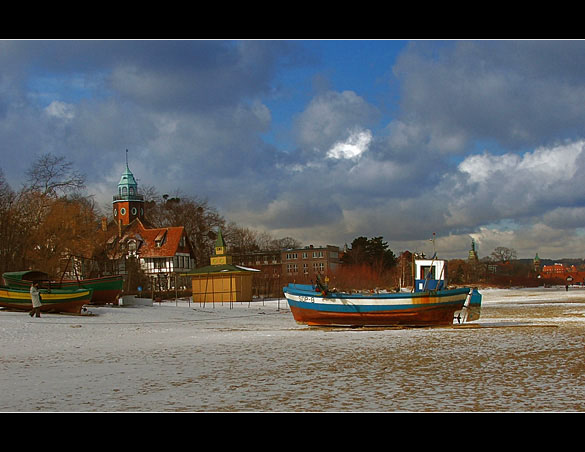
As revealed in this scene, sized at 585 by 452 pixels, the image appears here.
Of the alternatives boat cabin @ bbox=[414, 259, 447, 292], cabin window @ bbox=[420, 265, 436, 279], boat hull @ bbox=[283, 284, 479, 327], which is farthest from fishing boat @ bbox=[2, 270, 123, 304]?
cabin window @ bbox=[420, 265, 436, 279]

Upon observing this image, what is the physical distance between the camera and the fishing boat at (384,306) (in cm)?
2641

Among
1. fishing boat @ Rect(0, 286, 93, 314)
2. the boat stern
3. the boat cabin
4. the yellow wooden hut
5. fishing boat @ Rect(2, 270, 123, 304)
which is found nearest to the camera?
the boat cabin

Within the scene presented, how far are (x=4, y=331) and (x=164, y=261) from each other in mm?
67188

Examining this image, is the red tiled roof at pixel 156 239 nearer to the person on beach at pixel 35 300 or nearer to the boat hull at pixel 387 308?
the person on beach at pixel 35 300

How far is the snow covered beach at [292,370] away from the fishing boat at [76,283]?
732cm

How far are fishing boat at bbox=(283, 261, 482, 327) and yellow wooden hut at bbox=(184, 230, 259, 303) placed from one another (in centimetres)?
2537

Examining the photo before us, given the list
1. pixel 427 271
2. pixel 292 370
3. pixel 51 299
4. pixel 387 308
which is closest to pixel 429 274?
pixel 427 271

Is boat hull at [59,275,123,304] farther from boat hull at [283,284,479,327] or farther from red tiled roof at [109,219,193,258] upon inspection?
red tiled roof at [109,219,193,258]

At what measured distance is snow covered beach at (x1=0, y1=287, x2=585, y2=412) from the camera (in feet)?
32.9

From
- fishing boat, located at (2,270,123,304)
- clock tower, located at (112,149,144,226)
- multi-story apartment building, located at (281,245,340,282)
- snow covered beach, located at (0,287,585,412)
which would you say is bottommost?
snow covered beach, located at (0,287,585,412)

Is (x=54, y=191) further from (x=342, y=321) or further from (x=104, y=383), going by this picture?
(x=104, y=383)

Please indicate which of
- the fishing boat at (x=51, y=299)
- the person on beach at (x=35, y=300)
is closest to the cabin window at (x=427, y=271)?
the fishing boat at (x=51, y=299)
